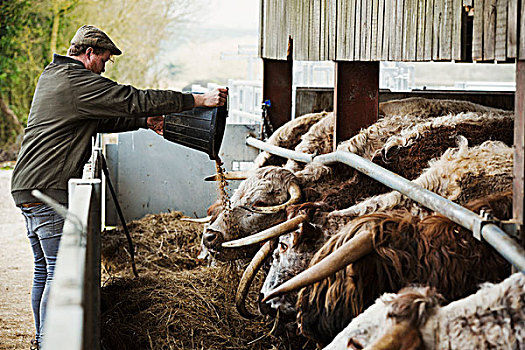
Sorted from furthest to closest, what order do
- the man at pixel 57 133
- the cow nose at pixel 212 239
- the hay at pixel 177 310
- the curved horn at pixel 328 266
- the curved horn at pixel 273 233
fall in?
1. the cow nose at pixel 212 239
2. the hay at pixel 177 310
3. the man at pixel 57 133
4. the curved horn at pixel 273 233
5. the curved horn at pixel 328 266

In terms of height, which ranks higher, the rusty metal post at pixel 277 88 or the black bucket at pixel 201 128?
the rusty metal post at pixel 277 88

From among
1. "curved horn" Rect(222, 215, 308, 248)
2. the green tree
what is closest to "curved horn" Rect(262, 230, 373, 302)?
"curved horn" Rect(222, 215, 308, 248)

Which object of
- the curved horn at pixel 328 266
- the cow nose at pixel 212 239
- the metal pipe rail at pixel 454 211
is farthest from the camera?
the cow nose at pixel 212 239

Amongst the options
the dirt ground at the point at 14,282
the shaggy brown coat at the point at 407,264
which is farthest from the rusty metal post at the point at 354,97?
the dirt ground at the point at 14,282

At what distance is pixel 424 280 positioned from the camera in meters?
2.97

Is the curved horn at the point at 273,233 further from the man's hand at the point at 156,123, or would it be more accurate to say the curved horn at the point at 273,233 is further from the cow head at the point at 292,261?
the man's hand at the point at 156,123

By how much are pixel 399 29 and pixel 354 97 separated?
96 cm

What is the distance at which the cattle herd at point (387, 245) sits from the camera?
219 centimetres

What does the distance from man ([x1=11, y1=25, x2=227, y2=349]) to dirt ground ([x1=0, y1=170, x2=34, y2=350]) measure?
1.13 m

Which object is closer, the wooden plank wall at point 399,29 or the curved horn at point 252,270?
the wooden plank wall at point 399,29

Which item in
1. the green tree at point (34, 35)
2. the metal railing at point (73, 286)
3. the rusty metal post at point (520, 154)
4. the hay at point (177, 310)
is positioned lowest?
the hay at point (177, 310)

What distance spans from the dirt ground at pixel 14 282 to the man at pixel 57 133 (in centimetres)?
113

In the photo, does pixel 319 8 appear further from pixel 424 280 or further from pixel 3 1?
Answer: pixel 3 1

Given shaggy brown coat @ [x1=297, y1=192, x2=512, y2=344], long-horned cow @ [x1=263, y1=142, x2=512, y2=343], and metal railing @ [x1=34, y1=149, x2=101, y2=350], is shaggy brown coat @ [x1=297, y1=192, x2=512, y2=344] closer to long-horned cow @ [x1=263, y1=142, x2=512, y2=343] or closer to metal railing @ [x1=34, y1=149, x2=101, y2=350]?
long-horned cow @ [x1=263, y1=142, x2=512, y2=343]
